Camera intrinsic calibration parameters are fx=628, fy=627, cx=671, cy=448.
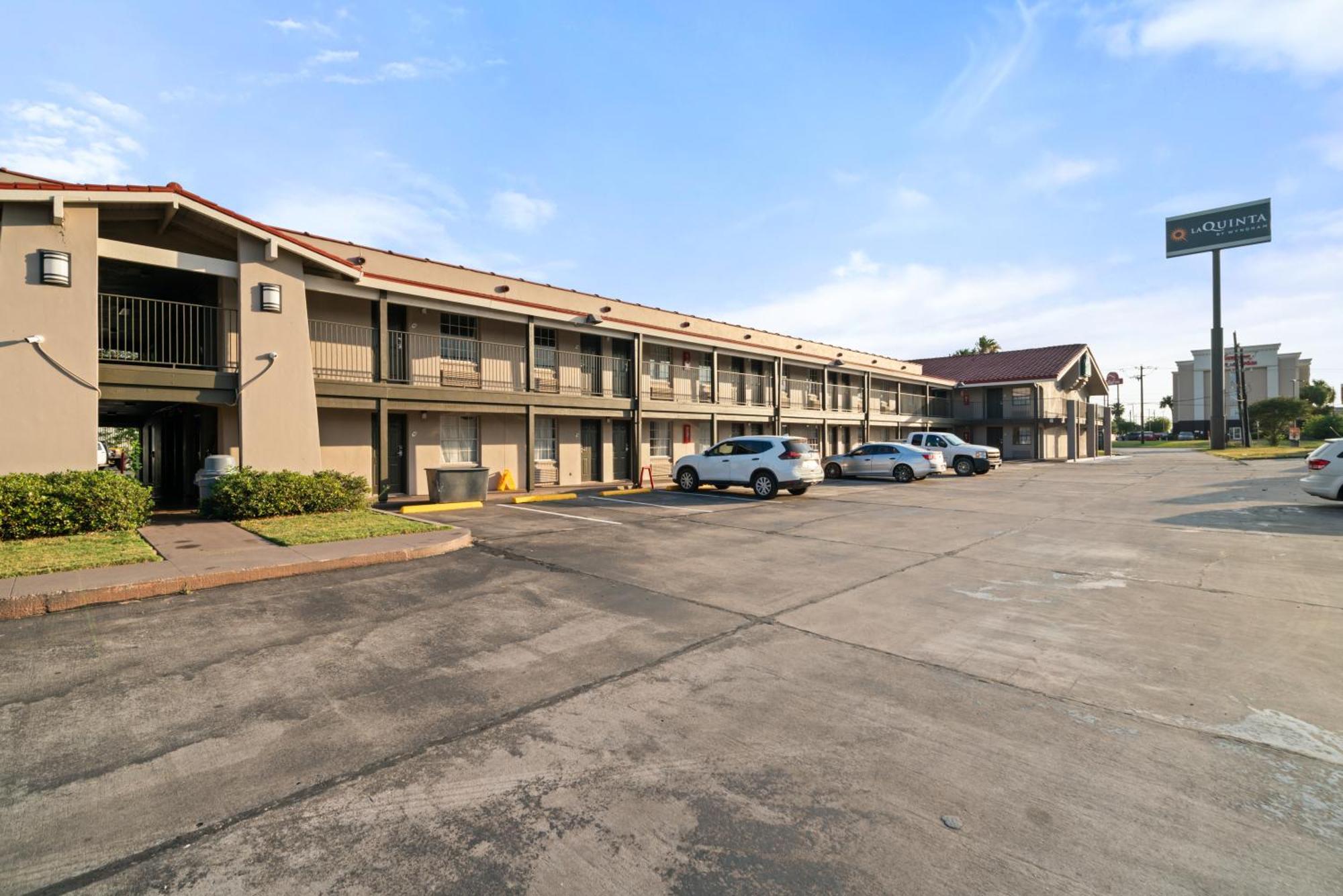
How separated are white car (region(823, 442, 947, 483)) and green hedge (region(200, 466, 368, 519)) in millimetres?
19069

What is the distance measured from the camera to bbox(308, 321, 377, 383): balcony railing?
15.1 metres

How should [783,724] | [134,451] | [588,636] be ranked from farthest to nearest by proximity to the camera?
1. [134,451]
2. [588,636]
3. [783,724]

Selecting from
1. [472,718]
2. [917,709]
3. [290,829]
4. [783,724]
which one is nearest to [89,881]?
[290,829]

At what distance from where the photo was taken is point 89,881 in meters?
2.50

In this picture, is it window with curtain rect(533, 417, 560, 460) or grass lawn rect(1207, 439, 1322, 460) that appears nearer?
window with curtain rect(533, 417, 560, 460)

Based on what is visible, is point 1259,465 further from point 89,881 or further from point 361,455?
point 89,881

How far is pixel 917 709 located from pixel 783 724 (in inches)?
38.2

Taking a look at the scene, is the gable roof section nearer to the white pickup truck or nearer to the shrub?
the white pickup truck

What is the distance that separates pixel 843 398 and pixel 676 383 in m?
12.1

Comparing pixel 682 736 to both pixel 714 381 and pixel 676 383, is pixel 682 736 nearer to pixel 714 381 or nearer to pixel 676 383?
pixel 714 381

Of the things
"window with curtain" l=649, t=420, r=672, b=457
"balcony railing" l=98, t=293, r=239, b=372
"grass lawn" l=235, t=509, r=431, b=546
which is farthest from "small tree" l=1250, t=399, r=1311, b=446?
"balcony railing" l=98, t=293, r=239, b=372

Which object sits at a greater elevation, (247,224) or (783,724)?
(247,224)

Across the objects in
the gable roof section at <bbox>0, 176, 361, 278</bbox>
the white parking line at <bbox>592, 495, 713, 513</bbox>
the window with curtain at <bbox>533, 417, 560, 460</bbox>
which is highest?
the gable roof section at <bbox>0, 176, 361, 278</bbox>

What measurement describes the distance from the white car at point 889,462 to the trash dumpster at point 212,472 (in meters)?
20.8
